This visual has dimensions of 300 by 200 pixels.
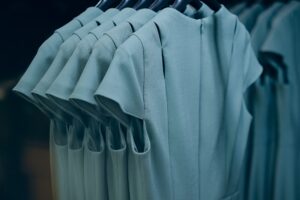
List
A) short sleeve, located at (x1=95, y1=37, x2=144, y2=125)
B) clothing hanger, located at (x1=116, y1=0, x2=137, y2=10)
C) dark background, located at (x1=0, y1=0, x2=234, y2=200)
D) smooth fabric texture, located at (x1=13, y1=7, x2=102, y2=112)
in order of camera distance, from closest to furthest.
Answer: short sleeve, located at (x1=95, y1=37, x2=144, y2=125) < smooth fabric texture, located at (x1=13, y1=7, x2=102, y2=112) < clothing hanger, located at (x1=116, y1=0, x2=137, y2=10) < dark background, located at (x1=0, y1=0, x2=234, y2=200)

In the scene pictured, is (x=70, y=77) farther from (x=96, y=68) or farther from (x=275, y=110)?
(x=275, y=110)

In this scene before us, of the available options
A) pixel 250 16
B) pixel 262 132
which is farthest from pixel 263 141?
pixel 250 16

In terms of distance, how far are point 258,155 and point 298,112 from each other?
129 millimetres

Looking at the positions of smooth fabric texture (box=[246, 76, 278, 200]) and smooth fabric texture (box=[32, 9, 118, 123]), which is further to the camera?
smooth fabric texture (box=[246, 76, 278, 200])

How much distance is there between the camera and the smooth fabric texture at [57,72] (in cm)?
65

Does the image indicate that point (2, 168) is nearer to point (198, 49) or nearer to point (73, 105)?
point (73, 105)

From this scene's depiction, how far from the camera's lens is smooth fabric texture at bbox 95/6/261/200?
0.61 m

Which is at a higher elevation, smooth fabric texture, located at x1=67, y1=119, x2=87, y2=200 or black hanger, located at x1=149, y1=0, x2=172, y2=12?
black hanger, located at x1=149, y1=0, x2=172, y2=12

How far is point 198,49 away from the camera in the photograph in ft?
2.45

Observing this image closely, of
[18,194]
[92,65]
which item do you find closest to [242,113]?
[92,65]

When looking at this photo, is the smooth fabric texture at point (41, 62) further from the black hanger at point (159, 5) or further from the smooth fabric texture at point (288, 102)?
the smooth fabric texture at point (288, 102)

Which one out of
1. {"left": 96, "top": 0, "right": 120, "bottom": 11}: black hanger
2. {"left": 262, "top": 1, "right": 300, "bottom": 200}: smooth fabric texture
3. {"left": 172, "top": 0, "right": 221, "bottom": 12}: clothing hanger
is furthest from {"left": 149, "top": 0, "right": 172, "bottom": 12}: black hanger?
{"left": 262, "top": 1, "right": 300, "bottom": 200}: smooth fabric texture

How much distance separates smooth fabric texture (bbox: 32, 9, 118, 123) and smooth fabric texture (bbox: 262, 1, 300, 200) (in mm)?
378

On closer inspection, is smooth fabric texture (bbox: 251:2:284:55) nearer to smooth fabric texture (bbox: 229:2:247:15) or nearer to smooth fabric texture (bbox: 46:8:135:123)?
smooth fabric texture (bbox: 229:2:247:15)
